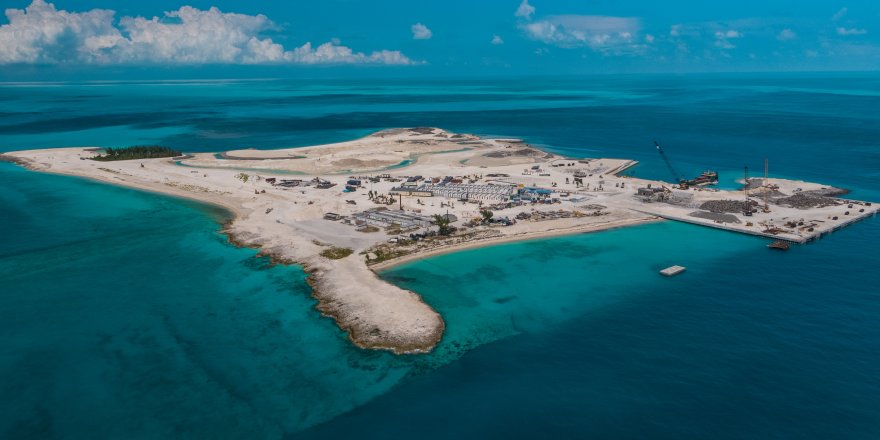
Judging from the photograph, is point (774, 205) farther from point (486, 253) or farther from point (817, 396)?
point (817, 396)

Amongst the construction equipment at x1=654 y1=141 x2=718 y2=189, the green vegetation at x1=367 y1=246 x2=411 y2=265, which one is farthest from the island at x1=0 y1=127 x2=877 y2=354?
the construction equipment at x1=654 y1=141 x2=718 y2=189

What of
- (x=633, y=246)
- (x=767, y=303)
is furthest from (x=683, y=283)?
(x=633, y=246)

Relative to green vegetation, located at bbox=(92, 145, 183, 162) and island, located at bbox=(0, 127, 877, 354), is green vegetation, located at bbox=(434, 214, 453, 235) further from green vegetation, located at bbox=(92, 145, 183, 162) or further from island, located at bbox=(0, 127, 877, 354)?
→ green vegetation, located at bbox=(92, 145, 183, 162)

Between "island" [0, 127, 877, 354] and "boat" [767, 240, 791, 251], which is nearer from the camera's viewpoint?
"island" [0, 127, 877, 354]

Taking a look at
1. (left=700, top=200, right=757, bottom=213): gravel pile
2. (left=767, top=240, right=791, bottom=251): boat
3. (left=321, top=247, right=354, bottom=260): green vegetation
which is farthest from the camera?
(left=700, top=200, right=757, bottom=213): gravel pile

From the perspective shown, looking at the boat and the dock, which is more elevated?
the boat

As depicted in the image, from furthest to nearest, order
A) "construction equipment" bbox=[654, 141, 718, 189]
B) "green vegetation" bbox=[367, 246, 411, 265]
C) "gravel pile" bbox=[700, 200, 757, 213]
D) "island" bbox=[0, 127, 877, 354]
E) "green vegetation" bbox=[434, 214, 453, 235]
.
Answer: "construction equipment" bbox=[654, 141, 718, 189], "gravel pile" bbox=[700, 200, 757, 213], "green vegetation" bbox=[434, 214, 453, 235], "green vegetation" bbox=[367, 246, 411, 265], "island" bbox=[0, 127, 877, 354]
